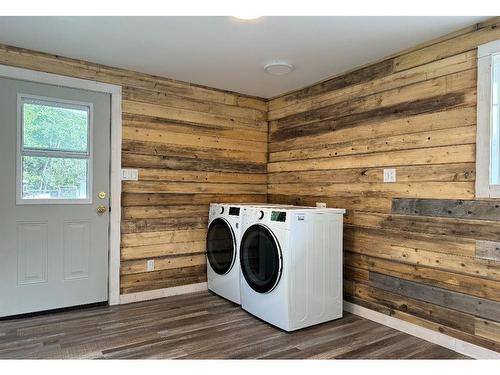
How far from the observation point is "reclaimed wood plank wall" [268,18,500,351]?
242 cm

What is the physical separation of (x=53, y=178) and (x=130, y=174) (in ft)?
2.05

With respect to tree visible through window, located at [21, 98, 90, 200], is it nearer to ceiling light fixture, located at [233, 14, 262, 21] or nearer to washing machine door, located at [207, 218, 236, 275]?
washing machine door, located at [207, 218, 236, 275]

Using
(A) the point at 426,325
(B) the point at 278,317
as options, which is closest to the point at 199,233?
(B) the point at 278,317

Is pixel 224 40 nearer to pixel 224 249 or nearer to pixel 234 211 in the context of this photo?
pixel 234 211

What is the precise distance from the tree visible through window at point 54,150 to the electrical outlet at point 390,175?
250 cm

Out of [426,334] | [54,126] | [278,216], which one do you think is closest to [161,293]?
[278,216]

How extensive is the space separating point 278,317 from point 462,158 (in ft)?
5.63

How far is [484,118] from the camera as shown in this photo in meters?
2.36

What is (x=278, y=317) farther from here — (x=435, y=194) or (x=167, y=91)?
(x=167, y=91)

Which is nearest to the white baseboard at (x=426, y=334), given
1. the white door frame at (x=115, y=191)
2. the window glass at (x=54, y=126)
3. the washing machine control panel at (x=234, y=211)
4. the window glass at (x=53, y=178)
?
the washing machine control panel at (x=234, y=211)

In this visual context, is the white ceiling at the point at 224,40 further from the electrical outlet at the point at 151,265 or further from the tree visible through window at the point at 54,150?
the electrical outlet at the point at 151,265

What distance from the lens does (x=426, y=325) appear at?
2.67m
